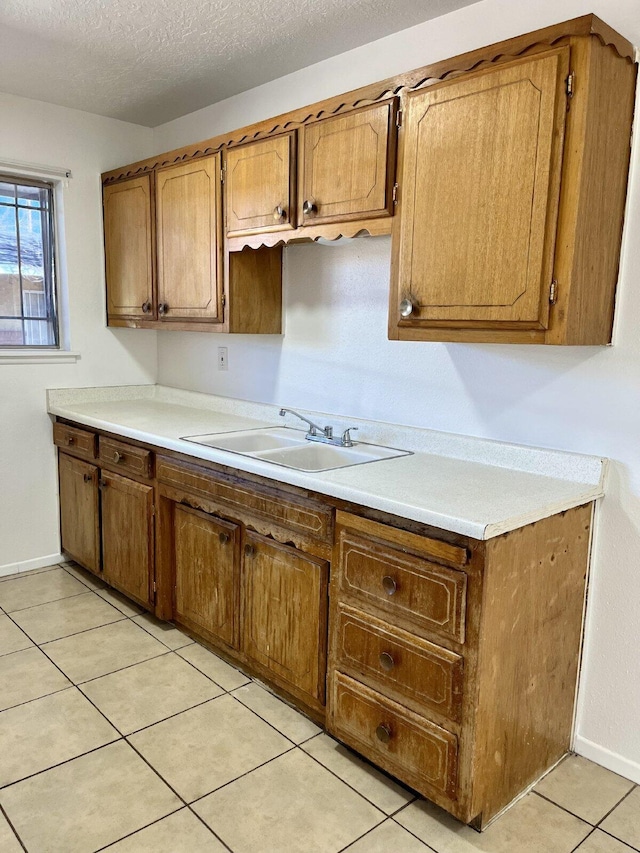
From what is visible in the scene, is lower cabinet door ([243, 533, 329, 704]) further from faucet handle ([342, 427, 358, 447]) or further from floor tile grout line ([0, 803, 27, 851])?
floor tile grout line ([0, 803, 27, 851])

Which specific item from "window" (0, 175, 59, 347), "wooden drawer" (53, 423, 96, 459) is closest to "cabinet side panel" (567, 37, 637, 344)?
"wooden drawer" (53, 423, 96, 459)

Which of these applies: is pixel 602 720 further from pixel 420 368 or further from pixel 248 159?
pixel 248 159

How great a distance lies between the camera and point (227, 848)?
1.60 metres

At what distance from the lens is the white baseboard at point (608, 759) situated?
188 centimetres

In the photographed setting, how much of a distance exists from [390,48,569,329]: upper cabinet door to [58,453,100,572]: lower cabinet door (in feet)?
6.16

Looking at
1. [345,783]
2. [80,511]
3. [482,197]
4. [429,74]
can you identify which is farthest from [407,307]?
[80,511]

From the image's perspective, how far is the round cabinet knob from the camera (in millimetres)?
1895

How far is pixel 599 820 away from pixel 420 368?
1465 mm

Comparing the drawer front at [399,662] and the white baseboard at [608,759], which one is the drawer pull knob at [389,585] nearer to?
the drawer front at [399,662]

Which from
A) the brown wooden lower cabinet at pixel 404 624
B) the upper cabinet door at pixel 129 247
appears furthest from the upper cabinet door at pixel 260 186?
the brown wooden lower cabinet at pixel 404 624

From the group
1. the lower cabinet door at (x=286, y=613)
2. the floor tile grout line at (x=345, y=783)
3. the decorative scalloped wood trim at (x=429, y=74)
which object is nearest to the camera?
the decorative scalloped wood trim at (x=429, y=74)

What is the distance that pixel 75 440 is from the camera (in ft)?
10.3

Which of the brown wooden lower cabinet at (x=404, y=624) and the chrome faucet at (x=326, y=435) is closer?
the brown wooden lower cabinet at (x=404, y=624)

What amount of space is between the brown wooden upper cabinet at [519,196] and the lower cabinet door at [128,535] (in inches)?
58.1
